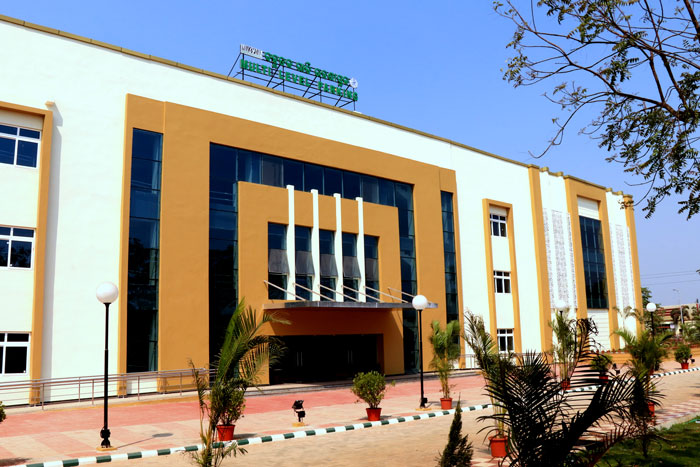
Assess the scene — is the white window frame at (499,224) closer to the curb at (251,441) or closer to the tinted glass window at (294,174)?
the tinted glass window at (294,174)

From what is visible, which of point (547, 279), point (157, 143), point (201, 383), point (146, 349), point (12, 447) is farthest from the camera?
point (547, 279)

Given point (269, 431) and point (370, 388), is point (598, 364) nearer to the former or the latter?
point (370, 388)

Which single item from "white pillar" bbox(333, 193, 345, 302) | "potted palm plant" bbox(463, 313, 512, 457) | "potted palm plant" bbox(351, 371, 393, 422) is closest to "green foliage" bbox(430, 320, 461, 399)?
"potted palm plant" bbox(351, 371, 393, 422)

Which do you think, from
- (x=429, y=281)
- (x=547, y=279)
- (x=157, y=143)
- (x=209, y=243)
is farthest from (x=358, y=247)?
(x=547, y=279)

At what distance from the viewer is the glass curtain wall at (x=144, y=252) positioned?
21266 millimetres

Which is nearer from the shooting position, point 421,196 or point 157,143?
point 157,143

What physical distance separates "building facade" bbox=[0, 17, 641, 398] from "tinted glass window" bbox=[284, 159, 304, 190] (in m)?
0.06

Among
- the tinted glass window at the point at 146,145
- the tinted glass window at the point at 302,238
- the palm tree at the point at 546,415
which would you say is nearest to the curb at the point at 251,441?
the palm tree at the point at 546,415

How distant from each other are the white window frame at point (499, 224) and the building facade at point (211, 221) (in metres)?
0.14

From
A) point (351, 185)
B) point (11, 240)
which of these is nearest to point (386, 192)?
point (351, 185)

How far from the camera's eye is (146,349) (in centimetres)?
2144

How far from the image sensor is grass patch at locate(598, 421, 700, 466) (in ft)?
32.9

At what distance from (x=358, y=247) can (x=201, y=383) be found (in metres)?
18.1

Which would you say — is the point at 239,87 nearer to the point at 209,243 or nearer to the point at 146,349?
the point at 209,243
